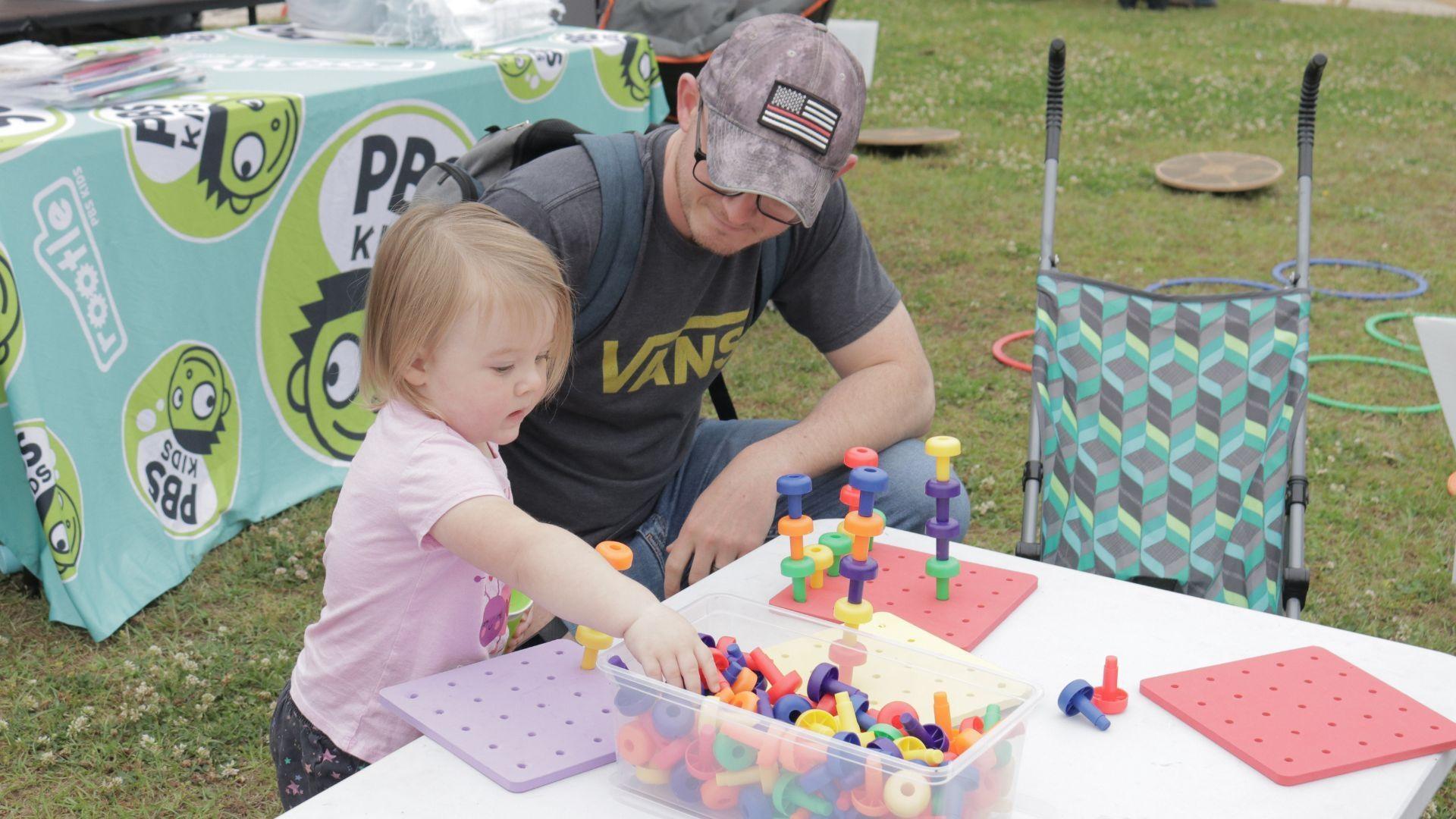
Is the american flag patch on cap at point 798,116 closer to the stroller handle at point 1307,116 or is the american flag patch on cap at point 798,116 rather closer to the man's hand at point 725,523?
the man's hand at point 725,523

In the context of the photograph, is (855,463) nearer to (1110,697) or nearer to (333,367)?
(1110,697)

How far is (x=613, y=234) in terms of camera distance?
86.9 inches

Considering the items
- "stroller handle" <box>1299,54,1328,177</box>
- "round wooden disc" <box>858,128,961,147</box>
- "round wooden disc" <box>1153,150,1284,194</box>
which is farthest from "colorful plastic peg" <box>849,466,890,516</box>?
"round wooden disc" <box>858,128,961,147</box>

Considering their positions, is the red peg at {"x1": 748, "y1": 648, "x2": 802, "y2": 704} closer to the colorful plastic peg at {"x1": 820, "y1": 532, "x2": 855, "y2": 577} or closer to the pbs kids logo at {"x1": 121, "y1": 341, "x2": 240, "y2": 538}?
the colorful plastic peg at {"x1": 820, "y1": 532, "x2": 855, "y2": 577}

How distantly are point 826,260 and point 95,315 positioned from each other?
171 cm

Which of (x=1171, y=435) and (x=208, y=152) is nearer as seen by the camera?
(x=1171, y=435)

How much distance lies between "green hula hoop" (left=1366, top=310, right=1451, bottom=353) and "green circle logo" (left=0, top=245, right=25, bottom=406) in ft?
15.2

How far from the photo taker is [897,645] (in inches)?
58.2

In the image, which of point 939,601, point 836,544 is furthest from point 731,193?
point 939,601

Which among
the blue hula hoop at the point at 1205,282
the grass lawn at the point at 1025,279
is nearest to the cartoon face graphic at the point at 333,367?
the grass lawn at the point at 1025,279

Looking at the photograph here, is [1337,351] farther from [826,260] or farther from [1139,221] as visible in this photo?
[826,260]

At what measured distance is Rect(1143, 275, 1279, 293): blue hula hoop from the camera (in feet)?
18.5

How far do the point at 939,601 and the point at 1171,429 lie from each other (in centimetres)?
114

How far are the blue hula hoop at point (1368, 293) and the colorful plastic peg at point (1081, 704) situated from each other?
422cm
